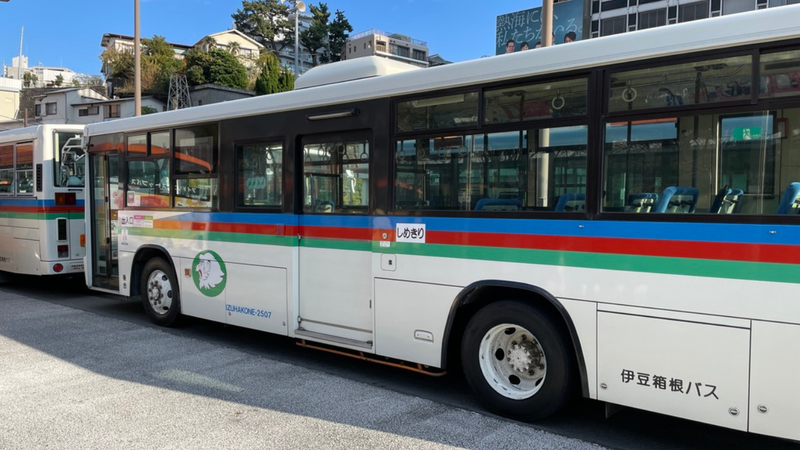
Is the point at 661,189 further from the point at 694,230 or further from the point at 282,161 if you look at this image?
the point at 282,161

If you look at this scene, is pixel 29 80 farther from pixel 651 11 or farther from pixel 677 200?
pixel 677 200

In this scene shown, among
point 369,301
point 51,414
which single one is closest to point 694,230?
point 369,301

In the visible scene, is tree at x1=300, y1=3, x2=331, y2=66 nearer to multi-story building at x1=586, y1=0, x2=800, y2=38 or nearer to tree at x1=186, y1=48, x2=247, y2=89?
tree at x1=186, y1=48, x2=247, y2=89

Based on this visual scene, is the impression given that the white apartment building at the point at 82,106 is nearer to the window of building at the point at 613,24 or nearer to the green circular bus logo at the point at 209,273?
the window of building at the point at 613,24

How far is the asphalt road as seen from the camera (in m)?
4.36

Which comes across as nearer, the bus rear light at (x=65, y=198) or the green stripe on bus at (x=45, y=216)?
the green stripe on bus at (x=45, y=216)

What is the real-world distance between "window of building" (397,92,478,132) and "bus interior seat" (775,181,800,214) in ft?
7.39

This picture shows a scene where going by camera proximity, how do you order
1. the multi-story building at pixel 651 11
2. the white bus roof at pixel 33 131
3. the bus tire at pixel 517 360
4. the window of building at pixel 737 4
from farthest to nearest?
1. the multi-story building at pixel 651 11
2. the window of building at pixel 737 4
3. the white bus roof at pixel 33 131
4. the bus tire at pixel 517 360

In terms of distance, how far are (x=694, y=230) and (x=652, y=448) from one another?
165 centimetres

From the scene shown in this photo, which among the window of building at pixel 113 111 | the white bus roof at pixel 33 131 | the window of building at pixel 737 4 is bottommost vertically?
the white bus roof at pixel 33 131

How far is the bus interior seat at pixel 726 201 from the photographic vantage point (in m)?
3.72

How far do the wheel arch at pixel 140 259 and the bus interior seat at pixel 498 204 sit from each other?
16.2 ft

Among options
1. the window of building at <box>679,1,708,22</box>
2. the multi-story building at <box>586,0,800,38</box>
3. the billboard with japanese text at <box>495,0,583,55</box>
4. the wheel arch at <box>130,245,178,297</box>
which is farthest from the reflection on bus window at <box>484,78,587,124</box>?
the window of building at <box>679,1,708,22</box>

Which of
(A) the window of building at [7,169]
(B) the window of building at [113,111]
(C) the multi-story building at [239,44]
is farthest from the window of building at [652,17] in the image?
(A) the window of building at [7,169]
